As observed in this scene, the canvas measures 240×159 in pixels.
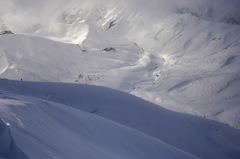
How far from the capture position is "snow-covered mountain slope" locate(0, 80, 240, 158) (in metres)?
2.82

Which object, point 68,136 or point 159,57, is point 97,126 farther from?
point 159,57

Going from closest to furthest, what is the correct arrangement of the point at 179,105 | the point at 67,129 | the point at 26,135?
the point at 26,135 < the point at 67,129 < the point at 179,105

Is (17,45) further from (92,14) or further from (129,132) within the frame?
(92,14)

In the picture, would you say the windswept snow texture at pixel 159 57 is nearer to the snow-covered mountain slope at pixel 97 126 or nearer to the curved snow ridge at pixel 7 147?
the snow-covered mountain slope at pixel 97 126

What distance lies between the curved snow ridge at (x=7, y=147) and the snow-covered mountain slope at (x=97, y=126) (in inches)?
5.3

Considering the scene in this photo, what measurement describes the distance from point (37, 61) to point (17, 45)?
7.80 ft

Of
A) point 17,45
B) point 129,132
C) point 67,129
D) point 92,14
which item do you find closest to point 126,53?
point 17,45

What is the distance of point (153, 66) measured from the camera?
16.5 metres

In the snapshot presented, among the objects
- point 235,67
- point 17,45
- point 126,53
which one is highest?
point 17,45

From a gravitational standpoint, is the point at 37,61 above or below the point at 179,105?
above

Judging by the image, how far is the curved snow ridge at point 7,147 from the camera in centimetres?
199

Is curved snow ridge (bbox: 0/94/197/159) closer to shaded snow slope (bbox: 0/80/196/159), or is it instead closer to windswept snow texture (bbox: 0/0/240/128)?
shaded snow slope (bbox: 0/80/196/159)

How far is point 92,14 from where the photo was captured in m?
36.8

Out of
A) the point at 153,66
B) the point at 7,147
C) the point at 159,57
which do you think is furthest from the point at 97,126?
the point at 159,57
